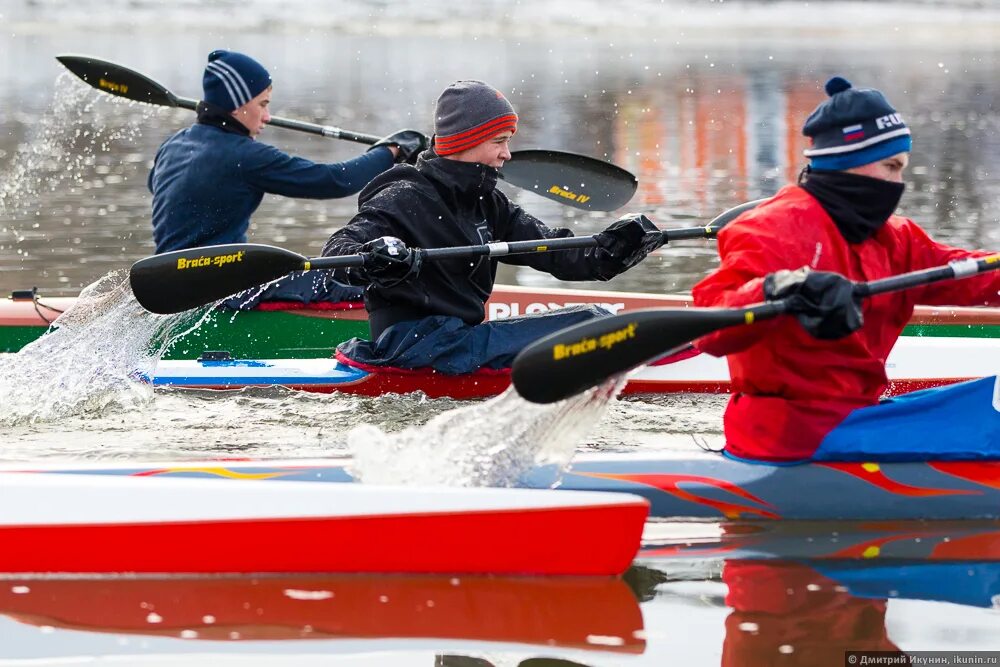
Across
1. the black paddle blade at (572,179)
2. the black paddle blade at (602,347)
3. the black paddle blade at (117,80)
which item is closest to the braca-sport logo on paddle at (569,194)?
the black paddle blade at (572,179)

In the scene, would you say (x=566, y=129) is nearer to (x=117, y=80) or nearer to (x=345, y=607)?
(x=117, y=80)

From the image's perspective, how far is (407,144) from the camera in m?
7.93

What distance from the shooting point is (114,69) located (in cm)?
896

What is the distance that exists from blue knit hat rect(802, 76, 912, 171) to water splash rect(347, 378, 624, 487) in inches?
37.6

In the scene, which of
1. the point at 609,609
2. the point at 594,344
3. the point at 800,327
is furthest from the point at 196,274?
the point at 800,327

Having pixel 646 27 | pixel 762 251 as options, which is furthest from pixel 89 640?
pixel 646 27

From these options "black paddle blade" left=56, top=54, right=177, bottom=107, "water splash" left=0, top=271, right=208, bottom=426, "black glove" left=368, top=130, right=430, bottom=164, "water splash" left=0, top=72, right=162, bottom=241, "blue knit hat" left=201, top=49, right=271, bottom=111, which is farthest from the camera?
"water splash" left=0, top=72, right=162, bottom=241

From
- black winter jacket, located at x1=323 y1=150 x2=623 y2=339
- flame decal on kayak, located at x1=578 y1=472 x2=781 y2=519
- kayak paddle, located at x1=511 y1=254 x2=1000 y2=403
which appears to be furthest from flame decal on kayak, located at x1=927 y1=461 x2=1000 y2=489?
black winter jacket, located at x1=323 y1=150 x2=623 y2=339

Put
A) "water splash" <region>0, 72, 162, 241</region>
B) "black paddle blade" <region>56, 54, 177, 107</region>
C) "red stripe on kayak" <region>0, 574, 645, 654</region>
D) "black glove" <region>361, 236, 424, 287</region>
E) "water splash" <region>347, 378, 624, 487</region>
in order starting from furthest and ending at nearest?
1. "water splash" <region>0, 72, 162, 241</region>
2. "black paddle blade" <region>56, 54, 177, 107</region>
3. "black glove" <region>361, 236, 424, 287</region>
4. "water splash" <region>347, 378, 624, 487</region>
5. "red stripe on kayak" <region>0, 574, 645, 654</region>

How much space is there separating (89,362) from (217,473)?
7.27 feet

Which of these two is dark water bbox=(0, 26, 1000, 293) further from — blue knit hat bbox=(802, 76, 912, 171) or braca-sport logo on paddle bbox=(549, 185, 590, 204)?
blue knit hat bbox=(802, 76, 912, 171)

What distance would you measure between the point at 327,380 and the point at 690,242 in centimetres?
596

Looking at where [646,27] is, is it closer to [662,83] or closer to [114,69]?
[662,83]

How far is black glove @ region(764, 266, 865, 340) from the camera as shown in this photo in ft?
14.5
